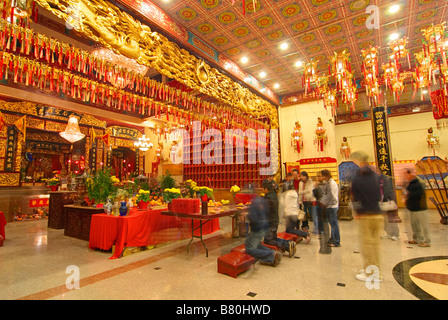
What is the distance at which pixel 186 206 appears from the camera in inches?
147

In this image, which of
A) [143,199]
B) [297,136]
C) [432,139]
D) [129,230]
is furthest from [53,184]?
[432,139]

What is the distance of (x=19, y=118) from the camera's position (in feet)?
27.1

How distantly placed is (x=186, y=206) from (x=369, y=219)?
2.55m

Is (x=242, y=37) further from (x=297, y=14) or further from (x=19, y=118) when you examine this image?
(x=19, y=118)

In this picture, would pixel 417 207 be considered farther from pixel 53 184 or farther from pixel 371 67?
pixel 53 184

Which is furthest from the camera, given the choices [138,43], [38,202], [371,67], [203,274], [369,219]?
[38,202]

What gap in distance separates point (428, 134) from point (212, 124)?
31.7ft

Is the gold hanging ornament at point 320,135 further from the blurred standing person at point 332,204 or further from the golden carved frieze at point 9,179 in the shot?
the golden carved frieze at point 9,179

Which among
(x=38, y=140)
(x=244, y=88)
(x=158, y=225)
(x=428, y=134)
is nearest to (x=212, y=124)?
(x=244, y=88)

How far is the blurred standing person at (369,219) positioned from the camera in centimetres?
262

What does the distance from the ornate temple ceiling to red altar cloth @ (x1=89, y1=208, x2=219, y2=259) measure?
408cm

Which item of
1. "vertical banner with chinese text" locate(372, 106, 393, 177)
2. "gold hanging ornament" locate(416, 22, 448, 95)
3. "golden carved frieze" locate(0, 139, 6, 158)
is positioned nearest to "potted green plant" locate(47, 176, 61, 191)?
"golden carved frieze" locate(0, 139, 6, 158)

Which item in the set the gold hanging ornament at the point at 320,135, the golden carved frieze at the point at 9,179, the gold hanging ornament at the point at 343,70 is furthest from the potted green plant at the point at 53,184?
the gold hanging ornament at the point at 320,135

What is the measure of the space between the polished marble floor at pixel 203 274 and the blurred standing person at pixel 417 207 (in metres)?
0.21
